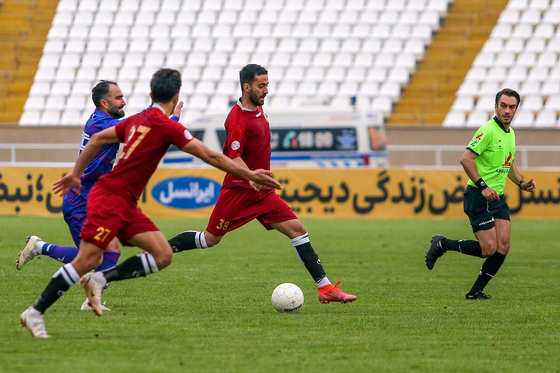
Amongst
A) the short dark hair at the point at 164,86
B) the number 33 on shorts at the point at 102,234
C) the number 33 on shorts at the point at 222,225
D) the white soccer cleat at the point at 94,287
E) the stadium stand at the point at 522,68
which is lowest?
the white soccer cleat at the point at 94,287

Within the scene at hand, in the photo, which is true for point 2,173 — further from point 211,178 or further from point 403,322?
point 403,322

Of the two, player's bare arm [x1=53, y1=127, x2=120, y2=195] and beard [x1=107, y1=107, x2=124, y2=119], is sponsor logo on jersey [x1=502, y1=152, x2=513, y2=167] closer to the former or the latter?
beard [x1=107, y1=107, x2=124, y2=119]

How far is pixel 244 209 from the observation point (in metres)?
7.06

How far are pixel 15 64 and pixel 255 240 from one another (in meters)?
18.8

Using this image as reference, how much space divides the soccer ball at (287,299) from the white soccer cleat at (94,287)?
5.33 feet

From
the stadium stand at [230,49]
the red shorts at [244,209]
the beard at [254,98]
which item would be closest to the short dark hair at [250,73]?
the beard at [254,98]

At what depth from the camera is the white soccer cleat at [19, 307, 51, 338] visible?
5.15 meters

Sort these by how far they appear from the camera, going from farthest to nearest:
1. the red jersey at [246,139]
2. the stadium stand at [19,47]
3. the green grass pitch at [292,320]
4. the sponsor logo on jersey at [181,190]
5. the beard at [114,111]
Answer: the stadium stand at [19,47] → the sponsor logo on jersey at [181,190] → the red jersey at [246,139] → the beard at [114,111] → the green grass pitch at [292,320]

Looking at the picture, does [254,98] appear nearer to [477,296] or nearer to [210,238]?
[210,238]

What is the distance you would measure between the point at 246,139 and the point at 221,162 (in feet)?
5.40

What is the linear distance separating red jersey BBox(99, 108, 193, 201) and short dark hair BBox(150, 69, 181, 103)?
11cm

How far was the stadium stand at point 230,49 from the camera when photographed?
87.9ft

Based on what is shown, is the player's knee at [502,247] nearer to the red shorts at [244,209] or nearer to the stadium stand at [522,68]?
the red shorts at [244,209]

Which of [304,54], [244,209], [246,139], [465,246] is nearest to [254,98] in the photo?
[246,139]
